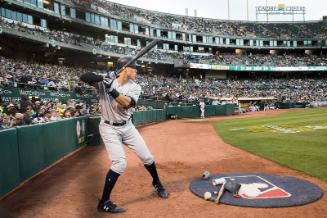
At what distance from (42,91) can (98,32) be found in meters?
29.8

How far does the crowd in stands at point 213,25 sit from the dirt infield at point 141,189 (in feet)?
131

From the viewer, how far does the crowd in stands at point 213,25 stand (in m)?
52.6

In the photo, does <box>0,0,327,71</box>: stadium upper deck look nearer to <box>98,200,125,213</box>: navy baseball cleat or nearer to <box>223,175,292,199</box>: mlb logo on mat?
<box>98,200,125,213</box>: navy baseball cleat

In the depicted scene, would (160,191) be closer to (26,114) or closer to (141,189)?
(141,189)

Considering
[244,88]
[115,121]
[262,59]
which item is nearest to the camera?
[115,121]

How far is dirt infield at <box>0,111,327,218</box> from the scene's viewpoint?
16.4 feet

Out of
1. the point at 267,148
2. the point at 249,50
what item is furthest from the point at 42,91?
the point at 249,50

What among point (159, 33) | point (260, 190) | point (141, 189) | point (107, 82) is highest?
point (159, 33)

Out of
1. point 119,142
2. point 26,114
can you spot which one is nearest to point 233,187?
point 119,142

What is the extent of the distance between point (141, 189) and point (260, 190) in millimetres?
2261

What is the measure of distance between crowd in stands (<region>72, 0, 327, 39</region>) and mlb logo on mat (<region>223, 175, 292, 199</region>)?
43356mm

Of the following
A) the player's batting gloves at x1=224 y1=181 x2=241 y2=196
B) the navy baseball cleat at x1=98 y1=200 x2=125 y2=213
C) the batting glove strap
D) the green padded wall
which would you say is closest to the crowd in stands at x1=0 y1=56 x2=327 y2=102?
the green padded wall

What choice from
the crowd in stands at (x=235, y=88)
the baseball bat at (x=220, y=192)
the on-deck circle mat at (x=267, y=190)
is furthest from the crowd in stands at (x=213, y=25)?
the baseball bat at (x=220, y=192)

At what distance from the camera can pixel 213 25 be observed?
2712 inches
